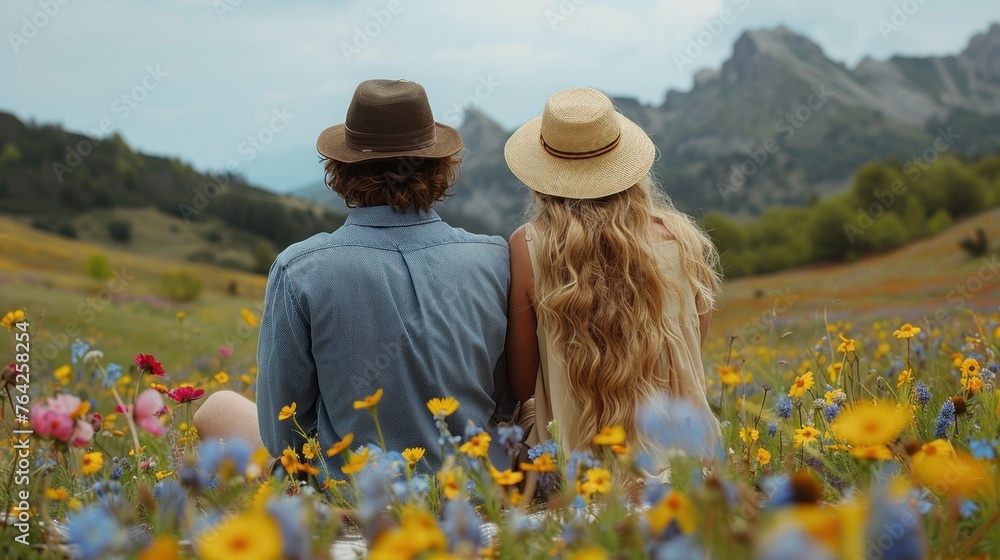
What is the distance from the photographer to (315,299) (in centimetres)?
262

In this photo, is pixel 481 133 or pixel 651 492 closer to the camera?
pixel 651 492

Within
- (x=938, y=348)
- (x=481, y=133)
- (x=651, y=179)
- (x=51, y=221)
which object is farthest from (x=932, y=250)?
(x=481, y=133)

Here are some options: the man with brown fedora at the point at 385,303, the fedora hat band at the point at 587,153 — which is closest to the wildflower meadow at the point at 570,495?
the man with brown fedora at the point at 385,303

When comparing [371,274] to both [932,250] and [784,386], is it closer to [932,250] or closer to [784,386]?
[784,386]

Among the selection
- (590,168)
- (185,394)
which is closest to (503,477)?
(185,394)

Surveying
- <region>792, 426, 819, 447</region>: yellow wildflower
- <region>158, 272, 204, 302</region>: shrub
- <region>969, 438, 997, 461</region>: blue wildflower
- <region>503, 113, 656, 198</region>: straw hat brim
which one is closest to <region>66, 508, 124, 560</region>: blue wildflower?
<region>969, 438, 997, 461</region>: blue wildflower

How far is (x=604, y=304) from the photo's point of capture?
2.73m

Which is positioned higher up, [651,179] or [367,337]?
[651,179]

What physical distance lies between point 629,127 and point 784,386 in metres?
1.56

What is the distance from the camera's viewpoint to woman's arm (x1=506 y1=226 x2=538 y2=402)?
9.46 feet

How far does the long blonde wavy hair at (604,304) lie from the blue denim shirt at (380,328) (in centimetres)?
27

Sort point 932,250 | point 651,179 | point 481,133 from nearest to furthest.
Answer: point 651,179 < point 932,250 < point 481,133

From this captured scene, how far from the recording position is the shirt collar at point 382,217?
9.11ft

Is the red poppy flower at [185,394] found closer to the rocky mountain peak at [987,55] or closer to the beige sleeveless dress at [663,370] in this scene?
the beige sleeveless dress at [663,370]
